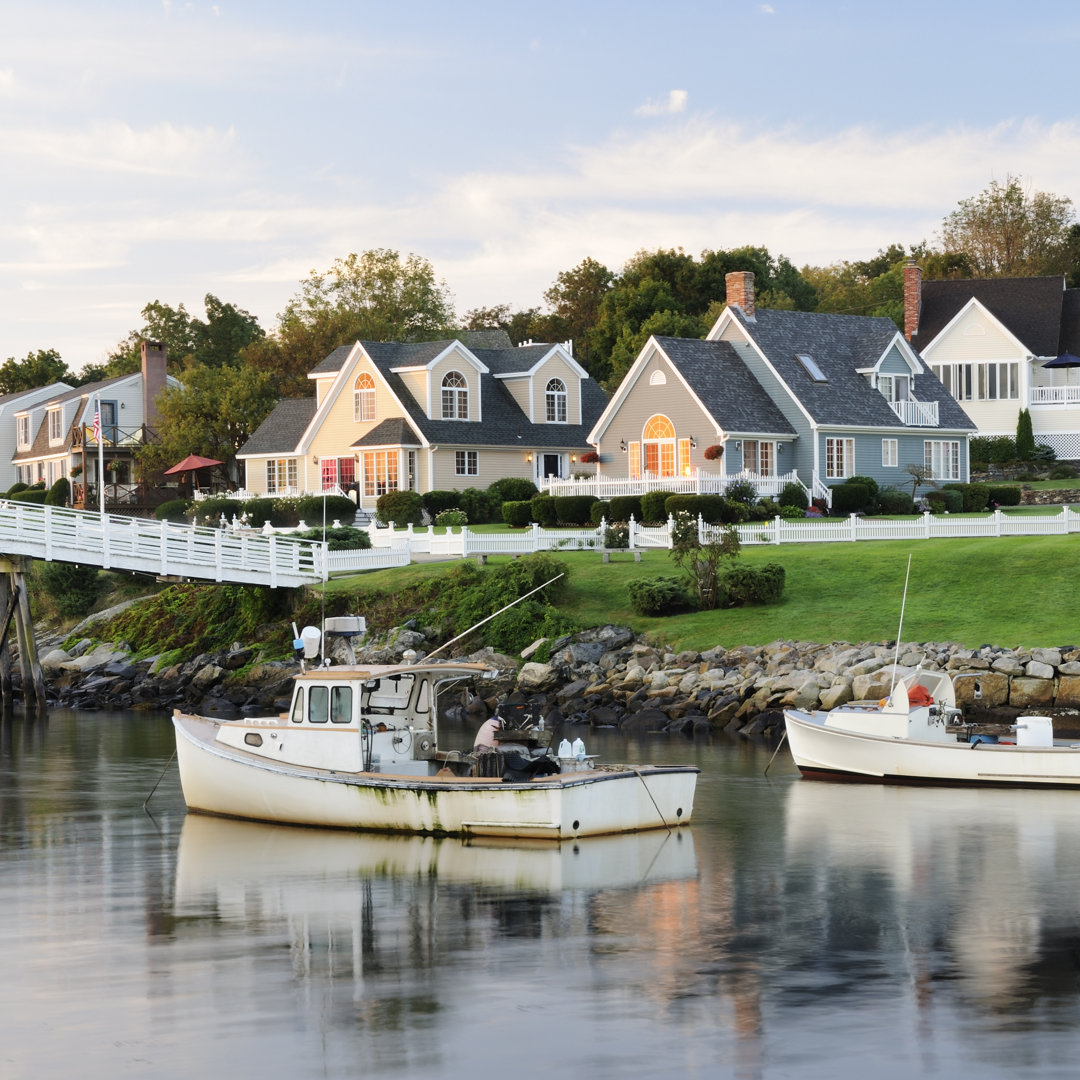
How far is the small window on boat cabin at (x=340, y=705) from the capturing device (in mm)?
21469

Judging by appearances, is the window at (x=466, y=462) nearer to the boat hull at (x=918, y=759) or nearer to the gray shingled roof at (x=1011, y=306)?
the gray shingled roof at (x=1011, y=306)

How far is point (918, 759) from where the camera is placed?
25766mm

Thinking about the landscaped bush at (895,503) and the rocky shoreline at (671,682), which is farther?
the landscaped bush at (895,503)

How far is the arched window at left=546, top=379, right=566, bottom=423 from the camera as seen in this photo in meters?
69.3

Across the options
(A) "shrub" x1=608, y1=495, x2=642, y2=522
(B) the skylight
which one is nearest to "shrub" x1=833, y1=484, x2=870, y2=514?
(B) the skylight

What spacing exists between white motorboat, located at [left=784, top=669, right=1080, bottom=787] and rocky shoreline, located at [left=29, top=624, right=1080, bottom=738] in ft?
4.75

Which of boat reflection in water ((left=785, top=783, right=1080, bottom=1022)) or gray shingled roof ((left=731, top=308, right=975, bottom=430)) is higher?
gray shingled roof ((left=731, top=308, right=975, bottom=430))

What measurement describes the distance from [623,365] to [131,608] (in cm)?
4062

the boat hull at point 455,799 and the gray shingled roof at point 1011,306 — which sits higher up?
the gray shingled roof at point 1011,306

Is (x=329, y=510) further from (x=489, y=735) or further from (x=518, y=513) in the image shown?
(x=489, y=735)

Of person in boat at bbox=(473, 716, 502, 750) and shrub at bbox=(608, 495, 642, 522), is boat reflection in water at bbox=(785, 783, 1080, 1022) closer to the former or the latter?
person in boat at bbox=(473, 716, 502, 750)

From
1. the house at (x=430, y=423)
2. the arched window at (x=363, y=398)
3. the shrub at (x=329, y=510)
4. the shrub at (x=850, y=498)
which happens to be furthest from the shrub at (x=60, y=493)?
the shrub at (x=850, y=498)

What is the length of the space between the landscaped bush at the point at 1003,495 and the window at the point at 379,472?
22136mm

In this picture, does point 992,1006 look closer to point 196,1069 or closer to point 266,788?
point 196,1069
